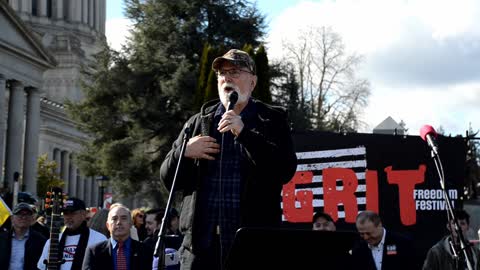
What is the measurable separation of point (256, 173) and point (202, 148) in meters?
0.31

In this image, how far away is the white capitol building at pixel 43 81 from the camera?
55438mm

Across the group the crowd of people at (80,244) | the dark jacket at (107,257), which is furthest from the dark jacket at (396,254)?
the dark jacket at (107,257)

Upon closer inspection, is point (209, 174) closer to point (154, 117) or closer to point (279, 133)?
point (279, 133)

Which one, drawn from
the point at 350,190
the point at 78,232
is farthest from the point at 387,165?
the point at 78,232

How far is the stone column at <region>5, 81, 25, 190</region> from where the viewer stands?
184 ft

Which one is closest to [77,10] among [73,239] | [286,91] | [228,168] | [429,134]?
[286,91]

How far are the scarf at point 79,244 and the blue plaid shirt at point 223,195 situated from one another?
497cm

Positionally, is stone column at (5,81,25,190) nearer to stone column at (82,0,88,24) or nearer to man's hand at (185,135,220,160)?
stone column at (82,0,88,24)

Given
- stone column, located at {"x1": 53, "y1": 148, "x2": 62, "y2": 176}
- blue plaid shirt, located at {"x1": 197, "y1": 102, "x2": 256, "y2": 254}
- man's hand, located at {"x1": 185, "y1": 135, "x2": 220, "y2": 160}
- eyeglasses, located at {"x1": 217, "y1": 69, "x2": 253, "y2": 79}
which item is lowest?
blue plaid shirt, located at {"x1": 197, "y1": 102, "x2": 256, "y2": 254}

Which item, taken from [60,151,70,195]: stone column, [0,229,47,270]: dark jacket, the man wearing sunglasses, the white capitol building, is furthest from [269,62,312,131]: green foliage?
[60,151,70,195]: stone column

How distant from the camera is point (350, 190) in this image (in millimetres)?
12875

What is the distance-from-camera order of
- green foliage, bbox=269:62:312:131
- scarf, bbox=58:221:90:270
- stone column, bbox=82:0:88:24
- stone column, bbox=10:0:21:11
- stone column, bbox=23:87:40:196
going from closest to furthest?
scarf, bbox=58:221:90:270
green foliage, bbox=269:62:312:131
stone column, bbox=23:87:40:196
stone column, bbox=10:0:21:11
stone column, bbox=82:0:88:24

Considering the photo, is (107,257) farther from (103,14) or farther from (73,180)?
(103,14)

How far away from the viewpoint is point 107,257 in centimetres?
829
